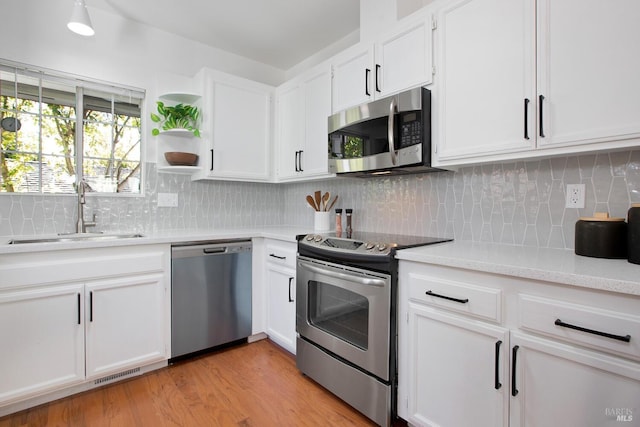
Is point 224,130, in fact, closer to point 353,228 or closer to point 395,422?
point 353,228

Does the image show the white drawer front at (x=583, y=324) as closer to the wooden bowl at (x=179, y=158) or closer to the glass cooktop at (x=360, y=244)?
the glass cooktop at (x=360, y=244)

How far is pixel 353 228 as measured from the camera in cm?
261

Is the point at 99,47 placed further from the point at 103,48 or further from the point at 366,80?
the point at 366,80

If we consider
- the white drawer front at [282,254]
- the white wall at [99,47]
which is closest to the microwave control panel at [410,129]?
the white drawer front at [282,254]

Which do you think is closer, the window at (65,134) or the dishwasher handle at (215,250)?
the window at (65,134)

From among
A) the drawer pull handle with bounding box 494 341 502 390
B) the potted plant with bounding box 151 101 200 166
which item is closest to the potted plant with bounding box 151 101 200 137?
the potted plant with bounding box 151 101 200 166

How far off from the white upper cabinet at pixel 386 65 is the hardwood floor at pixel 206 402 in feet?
6.37

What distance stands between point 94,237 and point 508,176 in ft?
9.19

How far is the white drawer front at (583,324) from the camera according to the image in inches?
36.4

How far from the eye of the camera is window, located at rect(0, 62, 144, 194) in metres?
2.14

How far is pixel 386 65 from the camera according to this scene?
196 cm

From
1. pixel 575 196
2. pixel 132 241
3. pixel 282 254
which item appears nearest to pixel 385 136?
pixel 575 196

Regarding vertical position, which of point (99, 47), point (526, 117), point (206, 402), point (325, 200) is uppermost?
point (99, 47)

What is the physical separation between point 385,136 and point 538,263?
106cm
